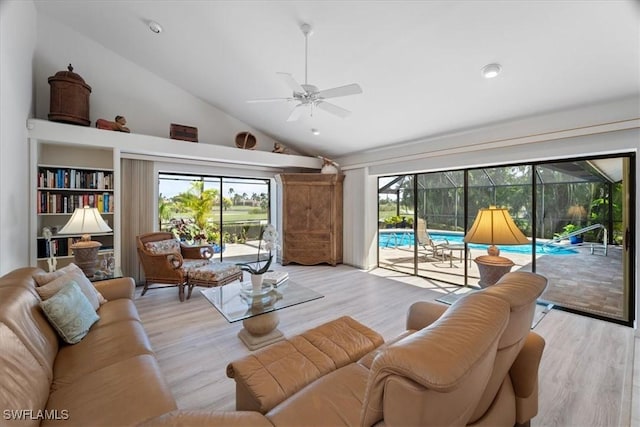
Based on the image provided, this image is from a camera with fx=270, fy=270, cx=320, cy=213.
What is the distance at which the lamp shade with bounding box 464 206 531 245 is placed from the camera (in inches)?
89.7

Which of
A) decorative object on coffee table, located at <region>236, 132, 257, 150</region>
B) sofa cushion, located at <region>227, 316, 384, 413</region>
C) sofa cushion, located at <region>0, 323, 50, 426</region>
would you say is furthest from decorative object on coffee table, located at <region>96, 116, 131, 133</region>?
sofa cushion, located at <region>227, 316, 384, 413</region>

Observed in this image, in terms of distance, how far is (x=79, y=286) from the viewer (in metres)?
2.13

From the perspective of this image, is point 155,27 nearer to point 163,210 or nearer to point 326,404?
point 163,210

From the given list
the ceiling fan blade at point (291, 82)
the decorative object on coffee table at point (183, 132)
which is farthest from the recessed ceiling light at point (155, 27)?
the ceiling fan blade at point (291, 82)

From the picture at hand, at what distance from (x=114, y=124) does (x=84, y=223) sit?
5.45ft

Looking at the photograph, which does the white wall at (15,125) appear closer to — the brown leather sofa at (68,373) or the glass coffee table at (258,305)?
the brown leather sofa at (68,373)

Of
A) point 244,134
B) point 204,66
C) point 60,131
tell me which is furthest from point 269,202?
point 60,131

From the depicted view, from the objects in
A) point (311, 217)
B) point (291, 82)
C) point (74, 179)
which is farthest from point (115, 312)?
point (311, 217)

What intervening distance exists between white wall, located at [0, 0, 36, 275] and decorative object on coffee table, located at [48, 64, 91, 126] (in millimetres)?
218

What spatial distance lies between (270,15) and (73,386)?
129 inches

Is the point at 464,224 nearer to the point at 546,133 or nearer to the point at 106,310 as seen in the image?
the point at 546,133

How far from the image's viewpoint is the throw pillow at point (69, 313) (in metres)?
1.75

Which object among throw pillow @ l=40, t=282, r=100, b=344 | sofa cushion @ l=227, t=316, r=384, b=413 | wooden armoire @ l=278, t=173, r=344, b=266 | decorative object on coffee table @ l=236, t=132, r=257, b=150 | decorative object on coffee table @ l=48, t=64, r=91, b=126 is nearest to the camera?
sofa cushion @ l=227, t=316, r=384, b=413

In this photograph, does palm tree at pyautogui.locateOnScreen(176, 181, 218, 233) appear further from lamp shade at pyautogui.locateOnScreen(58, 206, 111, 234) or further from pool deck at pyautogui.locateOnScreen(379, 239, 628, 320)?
pool deck at pyautogui.locateOnScreen(379, 239, 628, 320)
